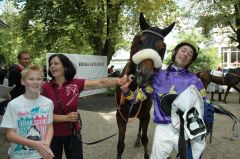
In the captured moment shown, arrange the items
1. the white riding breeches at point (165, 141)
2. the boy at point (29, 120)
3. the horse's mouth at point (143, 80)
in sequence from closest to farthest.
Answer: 1. the boy at point (29, 120)
2. the white riding breeches at point (165, 141)
3. the horse's mouth at point (143, 80)

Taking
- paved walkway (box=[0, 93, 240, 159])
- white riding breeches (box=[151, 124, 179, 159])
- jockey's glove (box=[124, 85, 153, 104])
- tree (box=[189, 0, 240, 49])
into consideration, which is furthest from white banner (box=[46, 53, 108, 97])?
white riding breeches (box=[151, 124, 179, 159])

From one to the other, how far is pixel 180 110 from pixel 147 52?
0.79 m

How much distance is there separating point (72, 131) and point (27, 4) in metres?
18.4

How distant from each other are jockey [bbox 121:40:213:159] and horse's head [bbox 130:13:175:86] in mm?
117

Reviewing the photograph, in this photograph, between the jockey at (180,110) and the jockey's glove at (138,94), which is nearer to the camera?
the jockey at (180,110)

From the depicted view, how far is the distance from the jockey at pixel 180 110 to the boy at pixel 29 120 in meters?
0.86

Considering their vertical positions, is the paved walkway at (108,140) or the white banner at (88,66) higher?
the white banner at (88,66)

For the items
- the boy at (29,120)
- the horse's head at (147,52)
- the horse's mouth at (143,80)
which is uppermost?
the horse's head at (147,52)

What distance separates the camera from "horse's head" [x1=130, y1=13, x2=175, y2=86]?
3.47 m

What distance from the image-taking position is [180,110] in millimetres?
3215

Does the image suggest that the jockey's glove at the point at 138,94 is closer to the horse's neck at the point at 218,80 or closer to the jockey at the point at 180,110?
the jockey at the point at 180,110

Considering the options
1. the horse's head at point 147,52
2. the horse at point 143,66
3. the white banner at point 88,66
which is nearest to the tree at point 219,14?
the white banner at point 88,66

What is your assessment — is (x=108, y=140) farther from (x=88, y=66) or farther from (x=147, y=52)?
(x=88, y=66)

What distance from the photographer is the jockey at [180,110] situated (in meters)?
3.15
